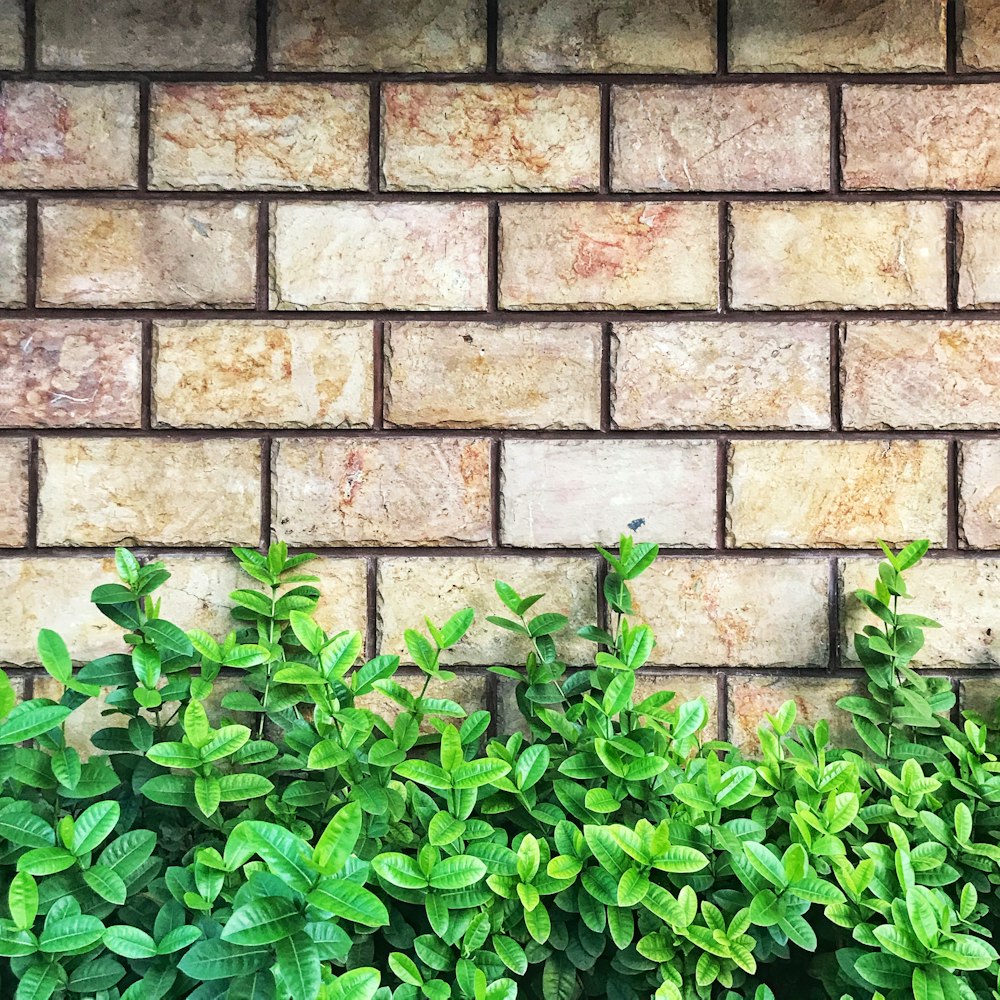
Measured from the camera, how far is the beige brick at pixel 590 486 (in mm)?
1407

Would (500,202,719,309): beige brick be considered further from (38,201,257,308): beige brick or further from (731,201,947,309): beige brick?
(38,201,257,308): beige brick

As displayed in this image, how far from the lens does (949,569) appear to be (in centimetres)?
142

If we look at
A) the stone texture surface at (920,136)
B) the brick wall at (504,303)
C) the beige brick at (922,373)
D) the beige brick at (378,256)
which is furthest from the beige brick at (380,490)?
the stone texture surface at (920,136)

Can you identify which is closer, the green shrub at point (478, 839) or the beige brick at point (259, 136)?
the green shrub at point (478, 839)

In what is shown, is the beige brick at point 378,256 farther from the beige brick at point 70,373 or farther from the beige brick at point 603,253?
the beige brick at point 70,373

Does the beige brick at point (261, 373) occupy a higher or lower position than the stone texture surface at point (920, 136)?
lower

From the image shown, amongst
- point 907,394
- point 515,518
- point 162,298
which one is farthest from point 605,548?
point 162,298

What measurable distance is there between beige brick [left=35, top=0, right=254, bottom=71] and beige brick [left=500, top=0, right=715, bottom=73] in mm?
478

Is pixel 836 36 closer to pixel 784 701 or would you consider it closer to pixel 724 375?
pixel 724 375

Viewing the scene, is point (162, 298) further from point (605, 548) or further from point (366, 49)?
point (605, 548)

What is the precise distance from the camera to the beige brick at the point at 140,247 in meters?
1.40

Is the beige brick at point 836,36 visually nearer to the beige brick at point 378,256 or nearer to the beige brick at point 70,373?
the beige brick at point 378,256

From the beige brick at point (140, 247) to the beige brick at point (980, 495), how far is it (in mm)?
1338

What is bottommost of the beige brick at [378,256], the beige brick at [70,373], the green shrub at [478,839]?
the green shrub at [478,839]
